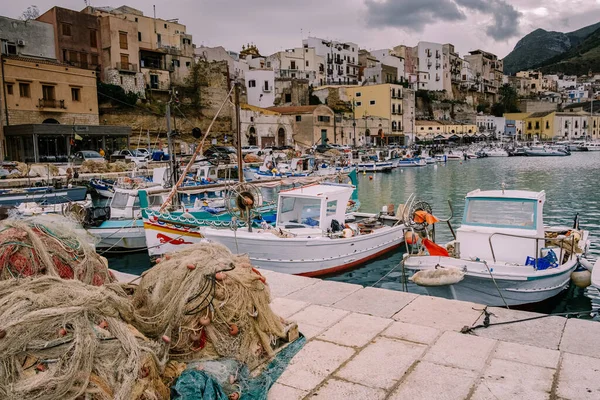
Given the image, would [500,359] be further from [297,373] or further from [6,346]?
[6,346]

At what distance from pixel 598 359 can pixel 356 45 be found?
91.3 meters

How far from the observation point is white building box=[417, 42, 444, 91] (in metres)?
96.8

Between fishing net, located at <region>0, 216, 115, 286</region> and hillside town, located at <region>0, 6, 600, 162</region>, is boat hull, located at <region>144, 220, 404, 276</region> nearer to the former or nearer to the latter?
hillside town, located at <region>0, 6, 600, 162</region>

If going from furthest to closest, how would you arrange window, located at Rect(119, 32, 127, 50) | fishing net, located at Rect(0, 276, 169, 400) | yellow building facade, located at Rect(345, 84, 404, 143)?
1. yellow building facade, located at Rect(345, 84, 404, 143)
2. window, located at Rect(119, 32, 127, 50)
3. fishing net, located at Rect(0, 276, 169, 400)

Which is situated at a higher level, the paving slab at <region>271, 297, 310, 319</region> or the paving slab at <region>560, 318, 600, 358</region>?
the paving slab at <region>271, 297, 310, 319</region>

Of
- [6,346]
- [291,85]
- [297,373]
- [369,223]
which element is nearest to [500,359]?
[297,373]

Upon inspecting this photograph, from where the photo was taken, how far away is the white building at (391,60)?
3681 inches

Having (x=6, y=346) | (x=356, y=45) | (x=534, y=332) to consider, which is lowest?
(x=534, y=332)

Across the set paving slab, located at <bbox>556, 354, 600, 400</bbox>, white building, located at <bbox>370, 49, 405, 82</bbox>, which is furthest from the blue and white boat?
white building, located at <bbox>370, 49, 405, 82</bbox>

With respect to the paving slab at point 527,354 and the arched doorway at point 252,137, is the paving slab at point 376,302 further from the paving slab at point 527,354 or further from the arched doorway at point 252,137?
the arched doorway at point 252,137

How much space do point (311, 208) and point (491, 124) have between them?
98.8 m

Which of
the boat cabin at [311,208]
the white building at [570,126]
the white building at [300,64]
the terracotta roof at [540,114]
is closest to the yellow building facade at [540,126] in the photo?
the terracotta roof at [540,114]

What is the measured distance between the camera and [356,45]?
89.2 m

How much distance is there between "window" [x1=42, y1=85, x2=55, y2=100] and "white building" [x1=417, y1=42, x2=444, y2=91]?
249ft
